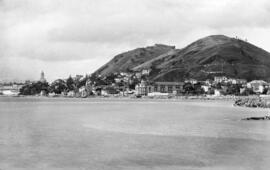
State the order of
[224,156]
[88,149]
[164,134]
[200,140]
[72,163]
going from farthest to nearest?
[164,134], [200,140], [88,149], [224,156], [72,163]

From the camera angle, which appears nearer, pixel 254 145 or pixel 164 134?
pixel 254 145

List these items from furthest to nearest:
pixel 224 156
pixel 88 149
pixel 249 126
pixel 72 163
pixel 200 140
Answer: pixel 249 126 → pixel 200 140 → pixel 88 149 → pixel 224 156 → pixel 72 163

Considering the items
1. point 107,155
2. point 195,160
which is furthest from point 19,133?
point 195,160

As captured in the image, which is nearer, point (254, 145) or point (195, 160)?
point (195, 160)

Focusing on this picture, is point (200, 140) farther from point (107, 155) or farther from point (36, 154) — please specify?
point (36, 154)

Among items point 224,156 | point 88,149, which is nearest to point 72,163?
point 88,149

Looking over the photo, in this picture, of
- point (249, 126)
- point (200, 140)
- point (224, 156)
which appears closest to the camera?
point (224, 156)

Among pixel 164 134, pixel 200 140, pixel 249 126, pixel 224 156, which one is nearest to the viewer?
pixel 224 156

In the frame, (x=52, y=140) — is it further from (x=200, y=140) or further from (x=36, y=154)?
(x=200, y=140)

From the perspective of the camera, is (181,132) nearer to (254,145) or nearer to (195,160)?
(254,145)
